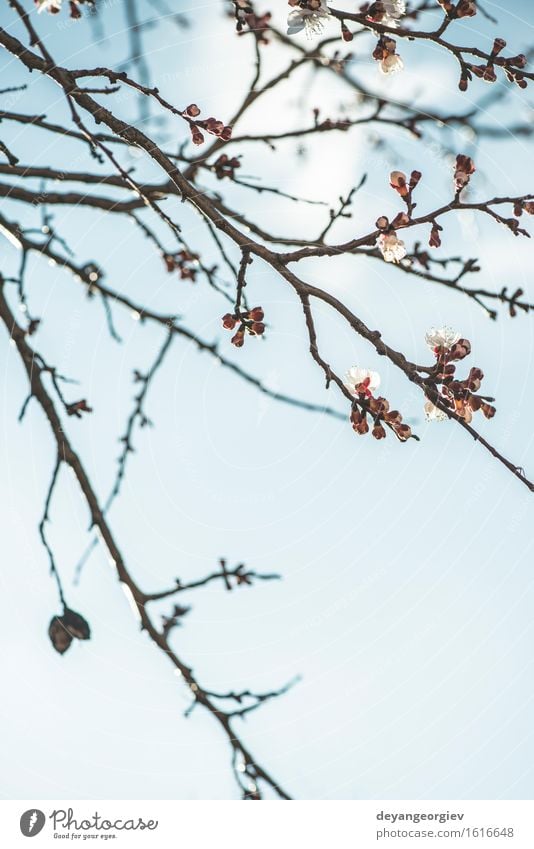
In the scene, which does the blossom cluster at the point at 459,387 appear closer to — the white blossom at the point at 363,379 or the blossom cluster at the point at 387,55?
the white blossom at the point at 363,379

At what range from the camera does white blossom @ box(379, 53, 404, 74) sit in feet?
2.68

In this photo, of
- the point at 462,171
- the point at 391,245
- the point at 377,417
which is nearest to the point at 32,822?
the point at 377,417

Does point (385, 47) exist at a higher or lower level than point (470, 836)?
higher

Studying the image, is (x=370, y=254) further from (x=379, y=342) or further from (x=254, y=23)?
(x=254, y=23)

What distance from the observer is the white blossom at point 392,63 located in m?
0.82

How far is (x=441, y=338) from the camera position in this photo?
0.76 m

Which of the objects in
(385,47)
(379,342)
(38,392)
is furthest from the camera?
(38,392)

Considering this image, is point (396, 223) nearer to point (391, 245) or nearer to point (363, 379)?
point (391, 245)

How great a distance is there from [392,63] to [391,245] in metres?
0.30

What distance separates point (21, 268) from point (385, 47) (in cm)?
70

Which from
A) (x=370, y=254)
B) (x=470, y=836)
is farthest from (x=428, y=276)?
(x=470, y=836)

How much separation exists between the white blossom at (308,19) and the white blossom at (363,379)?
0.46 m

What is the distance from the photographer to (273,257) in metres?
0.72

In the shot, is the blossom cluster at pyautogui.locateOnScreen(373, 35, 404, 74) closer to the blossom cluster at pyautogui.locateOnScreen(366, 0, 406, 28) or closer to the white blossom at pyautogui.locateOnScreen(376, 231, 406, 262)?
the blossom cluster at pyautogui.locateOnScreen(366, 0, 406, 28)
